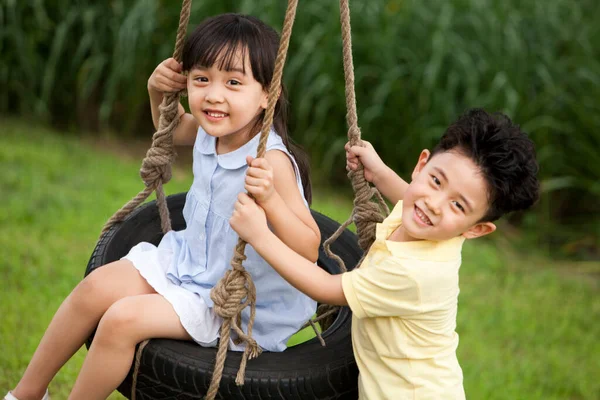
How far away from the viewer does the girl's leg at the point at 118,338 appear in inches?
80.4

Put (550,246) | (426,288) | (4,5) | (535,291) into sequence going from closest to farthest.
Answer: (426,288) → (535,291) → (550,246) → (4,5)

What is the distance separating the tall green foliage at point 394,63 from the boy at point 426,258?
2936mm

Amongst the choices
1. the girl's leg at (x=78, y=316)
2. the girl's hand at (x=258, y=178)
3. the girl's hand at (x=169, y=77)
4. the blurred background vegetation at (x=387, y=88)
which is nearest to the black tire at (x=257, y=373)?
the girl's leg at (x=78, y=316)

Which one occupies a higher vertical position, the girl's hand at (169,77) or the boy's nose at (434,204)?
the girl's hand at (169,77)

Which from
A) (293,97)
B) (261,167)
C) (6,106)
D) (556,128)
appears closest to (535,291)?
(556,128)

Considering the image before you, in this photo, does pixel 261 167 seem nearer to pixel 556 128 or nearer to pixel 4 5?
pixel 556 128

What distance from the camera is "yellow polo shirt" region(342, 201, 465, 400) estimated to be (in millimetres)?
1957

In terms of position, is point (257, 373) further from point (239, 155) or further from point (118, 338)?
point (239, 155)

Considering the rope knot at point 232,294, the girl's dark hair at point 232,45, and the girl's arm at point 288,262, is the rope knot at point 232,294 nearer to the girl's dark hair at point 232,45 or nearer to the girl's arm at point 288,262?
the girl's arm at point 288,262

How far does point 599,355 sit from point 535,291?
0.61 meters

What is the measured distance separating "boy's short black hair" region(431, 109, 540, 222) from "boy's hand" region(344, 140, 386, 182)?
0.42 metres

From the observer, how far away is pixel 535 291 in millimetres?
4359

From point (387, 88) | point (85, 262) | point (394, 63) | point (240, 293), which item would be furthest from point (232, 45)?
point (394, 63)

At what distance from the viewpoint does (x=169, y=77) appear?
94.0 inches
